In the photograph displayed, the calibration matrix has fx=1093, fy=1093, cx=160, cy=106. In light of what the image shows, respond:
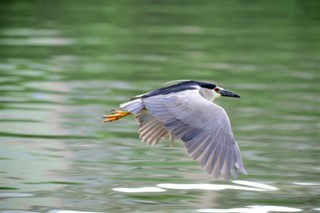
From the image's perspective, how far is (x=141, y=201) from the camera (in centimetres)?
1077

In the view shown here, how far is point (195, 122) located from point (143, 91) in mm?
8417

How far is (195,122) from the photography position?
8.97 m

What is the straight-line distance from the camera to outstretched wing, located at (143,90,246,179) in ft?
28.1

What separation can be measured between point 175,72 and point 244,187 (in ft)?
26.8

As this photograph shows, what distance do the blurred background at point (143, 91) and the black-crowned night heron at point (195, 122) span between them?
1420 millimetres

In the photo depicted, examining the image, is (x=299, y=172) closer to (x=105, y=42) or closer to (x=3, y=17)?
(x=105, y=42)

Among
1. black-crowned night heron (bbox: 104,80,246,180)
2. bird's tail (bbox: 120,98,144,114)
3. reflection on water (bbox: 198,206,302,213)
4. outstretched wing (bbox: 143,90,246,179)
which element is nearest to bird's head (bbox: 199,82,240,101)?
black-crowned night heron (bbox: 104,80,246,180)

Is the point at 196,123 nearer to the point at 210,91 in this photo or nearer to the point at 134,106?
the point at 134,106

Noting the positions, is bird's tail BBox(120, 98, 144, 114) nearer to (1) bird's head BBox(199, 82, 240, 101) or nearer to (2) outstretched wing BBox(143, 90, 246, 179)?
(2) outstretched wing BBox(143, 90, 246, 179)

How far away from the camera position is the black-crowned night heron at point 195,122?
8578mm

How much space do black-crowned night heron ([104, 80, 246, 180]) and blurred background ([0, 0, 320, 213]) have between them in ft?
4.66

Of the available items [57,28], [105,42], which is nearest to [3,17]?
[57,28]

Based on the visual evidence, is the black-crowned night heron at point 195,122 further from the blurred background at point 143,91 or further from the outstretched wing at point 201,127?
the blurred background at point 143,91

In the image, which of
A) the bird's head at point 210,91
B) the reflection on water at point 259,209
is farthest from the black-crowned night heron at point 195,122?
the reflection on water at point 259,209
